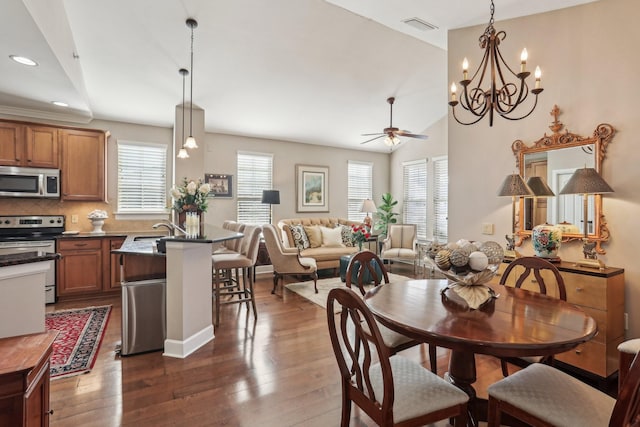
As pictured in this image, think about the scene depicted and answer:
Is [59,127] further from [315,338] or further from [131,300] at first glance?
[315,338]

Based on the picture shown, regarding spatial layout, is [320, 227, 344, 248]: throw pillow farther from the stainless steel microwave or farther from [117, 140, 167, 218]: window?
the stainless steel microwave

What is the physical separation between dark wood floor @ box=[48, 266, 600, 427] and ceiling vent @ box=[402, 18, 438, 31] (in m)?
3.23

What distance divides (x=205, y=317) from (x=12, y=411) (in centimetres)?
195

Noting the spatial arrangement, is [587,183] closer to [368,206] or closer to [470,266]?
[470,266]

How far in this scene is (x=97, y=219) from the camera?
15.3ft

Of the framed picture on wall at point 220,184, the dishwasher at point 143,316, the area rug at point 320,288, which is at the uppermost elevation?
the framed picture on wall at point 220,184

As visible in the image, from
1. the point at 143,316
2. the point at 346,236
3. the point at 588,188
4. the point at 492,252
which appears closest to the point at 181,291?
the point at 143,316

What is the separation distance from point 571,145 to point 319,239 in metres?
4.16

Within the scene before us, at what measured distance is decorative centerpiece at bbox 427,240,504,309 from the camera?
64.9 inches

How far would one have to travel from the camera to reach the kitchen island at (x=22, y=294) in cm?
158

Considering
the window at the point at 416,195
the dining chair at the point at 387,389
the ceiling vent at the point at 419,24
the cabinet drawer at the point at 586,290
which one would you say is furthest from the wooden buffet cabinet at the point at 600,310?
Answer: the window at the point at 416,195

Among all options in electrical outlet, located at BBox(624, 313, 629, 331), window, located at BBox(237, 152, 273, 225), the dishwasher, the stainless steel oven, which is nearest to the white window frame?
the stainless steel oven

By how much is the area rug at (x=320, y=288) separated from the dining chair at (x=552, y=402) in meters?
2.61

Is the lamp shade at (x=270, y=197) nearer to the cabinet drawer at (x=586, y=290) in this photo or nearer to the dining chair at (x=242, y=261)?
the dining chair at (x=242, y=261)
